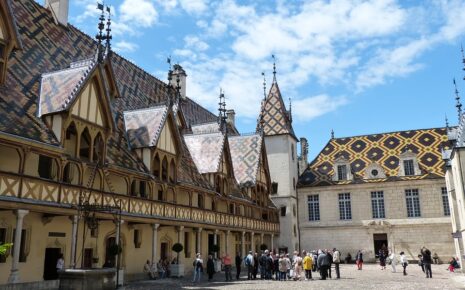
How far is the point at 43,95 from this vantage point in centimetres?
1639

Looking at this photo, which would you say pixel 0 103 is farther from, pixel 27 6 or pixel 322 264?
pixel 322 264

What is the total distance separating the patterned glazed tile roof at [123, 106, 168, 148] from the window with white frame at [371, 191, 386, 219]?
23.1 m

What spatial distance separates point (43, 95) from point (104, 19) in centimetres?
620

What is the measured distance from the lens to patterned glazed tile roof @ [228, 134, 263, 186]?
32906 mm

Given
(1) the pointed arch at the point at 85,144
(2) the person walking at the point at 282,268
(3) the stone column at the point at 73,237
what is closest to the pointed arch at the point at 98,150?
(1) the pointed arch at the point at 85,144

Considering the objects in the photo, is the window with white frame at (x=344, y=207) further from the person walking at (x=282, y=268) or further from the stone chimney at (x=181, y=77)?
the person walking at (x=282, y=268)

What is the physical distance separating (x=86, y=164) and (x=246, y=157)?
1920cm

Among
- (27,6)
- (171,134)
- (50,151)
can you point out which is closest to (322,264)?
(171,134)

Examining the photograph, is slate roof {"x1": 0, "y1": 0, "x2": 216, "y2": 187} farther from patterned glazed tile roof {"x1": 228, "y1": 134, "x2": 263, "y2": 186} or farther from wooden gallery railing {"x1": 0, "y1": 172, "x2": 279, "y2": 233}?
patterned glazed tile roof {"x1": 228, "y1": 134, "x2": 263, "y2": 186}

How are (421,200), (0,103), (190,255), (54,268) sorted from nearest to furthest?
(0,103) < (54,268) < (190,255) < (421,200)

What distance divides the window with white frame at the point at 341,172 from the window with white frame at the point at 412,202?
204 inches

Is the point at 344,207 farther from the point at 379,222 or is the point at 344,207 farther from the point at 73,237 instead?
the point at 73,237

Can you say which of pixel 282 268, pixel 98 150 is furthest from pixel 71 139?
pixel 282 268

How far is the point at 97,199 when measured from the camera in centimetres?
1634
